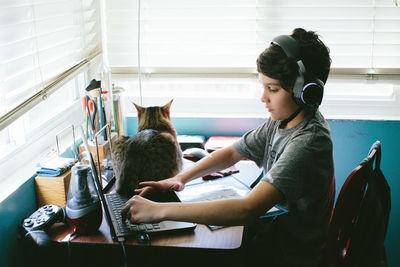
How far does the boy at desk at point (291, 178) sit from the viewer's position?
1062 mm

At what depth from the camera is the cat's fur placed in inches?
52.7

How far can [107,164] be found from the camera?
1606 millimetres

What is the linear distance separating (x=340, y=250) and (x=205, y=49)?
129cm

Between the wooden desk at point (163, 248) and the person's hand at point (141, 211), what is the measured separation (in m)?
0.07

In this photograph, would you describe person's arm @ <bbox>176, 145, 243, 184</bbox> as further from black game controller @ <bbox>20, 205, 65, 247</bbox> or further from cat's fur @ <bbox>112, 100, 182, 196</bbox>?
black game controller @ <bbox>20, 205, 65, 247</bbox>

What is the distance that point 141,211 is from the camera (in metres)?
1.09

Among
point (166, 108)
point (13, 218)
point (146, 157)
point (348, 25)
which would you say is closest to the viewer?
point (13, 218)

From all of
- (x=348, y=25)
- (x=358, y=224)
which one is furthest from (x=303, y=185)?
(x=348, y=25)

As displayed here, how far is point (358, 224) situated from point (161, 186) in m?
0.64

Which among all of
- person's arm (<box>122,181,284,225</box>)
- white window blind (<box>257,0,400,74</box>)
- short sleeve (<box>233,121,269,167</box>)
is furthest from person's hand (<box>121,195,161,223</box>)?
white window blind (<box>257,0,400,74</box>)

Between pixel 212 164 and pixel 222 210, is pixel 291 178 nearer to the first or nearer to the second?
pixel 222 210

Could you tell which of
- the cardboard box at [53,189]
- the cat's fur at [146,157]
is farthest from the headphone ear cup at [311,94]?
the cardboard box at [53,189]

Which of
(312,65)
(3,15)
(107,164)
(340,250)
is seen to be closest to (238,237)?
(340,250)

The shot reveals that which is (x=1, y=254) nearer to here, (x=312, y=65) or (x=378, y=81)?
(x=312, y=65)
